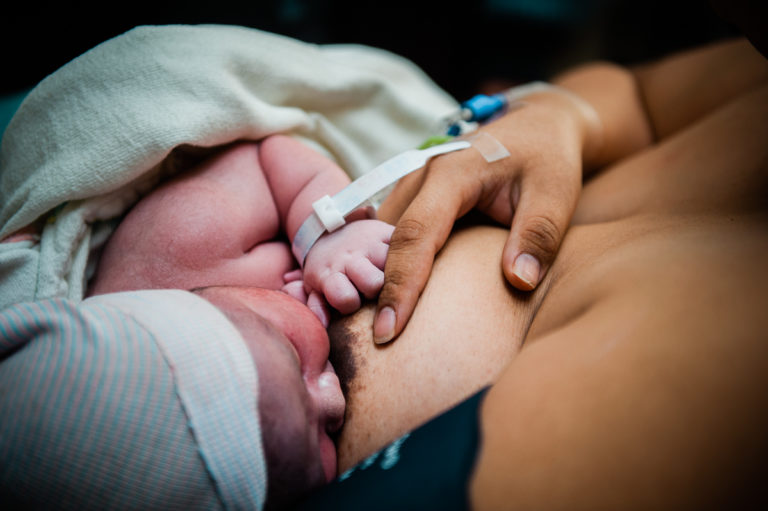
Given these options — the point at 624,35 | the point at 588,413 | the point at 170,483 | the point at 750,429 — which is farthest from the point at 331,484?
the point at 624,35

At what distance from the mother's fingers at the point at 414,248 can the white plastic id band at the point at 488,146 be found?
93 mm

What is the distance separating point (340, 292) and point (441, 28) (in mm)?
1485

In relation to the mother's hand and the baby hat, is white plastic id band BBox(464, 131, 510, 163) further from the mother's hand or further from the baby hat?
the baby hat

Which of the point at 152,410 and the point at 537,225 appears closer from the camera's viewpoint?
the point at 152,410

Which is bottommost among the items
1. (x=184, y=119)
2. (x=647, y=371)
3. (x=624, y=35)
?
(x=624, y=35)

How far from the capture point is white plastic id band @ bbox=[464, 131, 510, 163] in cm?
83

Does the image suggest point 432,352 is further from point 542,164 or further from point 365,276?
point 542,164

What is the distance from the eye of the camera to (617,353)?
47 cm

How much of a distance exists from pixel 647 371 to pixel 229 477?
1.52ft

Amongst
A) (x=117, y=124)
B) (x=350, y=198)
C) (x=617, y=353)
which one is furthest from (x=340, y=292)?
(x=117, y=124)

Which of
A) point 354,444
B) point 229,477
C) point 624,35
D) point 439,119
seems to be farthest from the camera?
point 624,35

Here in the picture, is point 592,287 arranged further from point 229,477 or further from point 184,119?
point 184,119

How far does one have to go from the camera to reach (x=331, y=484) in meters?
0.57

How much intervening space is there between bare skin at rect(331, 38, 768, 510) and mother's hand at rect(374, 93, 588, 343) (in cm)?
4
